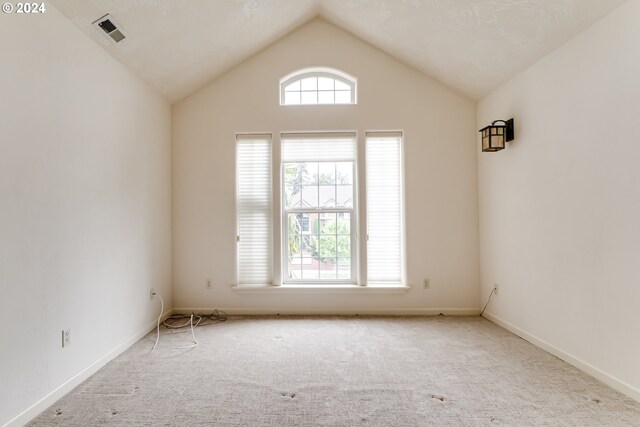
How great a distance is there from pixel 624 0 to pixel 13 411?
4297mm

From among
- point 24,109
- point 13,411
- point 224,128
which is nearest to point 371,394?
point 13,411

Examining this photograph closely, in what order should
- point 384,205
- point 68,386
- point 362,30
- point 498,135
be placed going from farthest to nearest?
point 384,205 → point 362,30 → point 498,135 → point 68,386

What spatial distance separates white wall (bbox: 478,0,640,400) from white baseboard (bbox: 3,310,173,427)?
11.8 feet

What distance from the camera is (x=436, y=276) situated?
3861 mm

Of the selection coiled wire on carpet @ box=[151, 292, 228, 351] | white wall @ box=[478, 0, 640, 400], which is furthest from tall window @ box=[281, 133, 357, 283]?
white wall @ box=[478, 0, 640, 400]

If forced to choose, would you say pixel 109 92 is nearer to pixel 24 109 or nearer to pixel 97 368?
pixel 24 109

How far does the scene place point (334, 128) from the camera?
12.9 ft

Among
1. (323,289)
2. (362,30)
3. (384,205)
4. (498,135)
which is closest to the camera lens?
(498,135)

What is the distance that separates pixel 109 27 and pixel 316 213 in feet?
8.47

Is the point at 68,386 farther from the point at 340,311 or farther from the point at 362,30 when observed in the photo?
the point at 362,30

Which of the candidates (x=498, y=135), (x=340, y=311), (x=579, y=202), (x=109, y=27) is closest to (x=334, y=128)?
(x=498, y=135)

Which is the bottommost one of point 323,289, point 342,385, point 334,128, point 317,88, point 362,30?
point 342,385

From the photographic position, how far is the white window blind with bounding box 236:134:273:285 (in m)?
3.98

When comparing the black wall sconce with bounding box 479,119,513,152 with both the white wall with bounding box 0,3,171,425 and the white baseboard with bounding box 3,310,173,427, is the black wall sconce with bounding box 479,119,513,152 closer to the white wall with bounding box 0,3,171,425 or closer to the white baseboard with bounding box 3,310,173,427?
the white wall with bounding box 0,3,171,425
